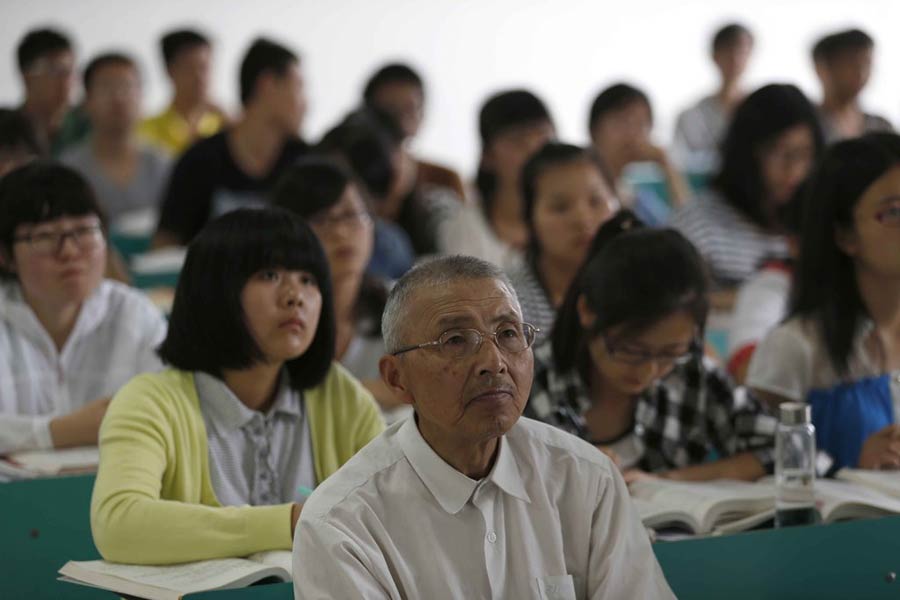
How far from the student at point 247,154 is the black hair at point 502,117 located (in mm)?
648

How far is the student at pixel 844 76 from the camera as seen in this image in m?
5.56

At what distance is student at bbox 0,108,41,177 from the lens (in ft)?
12.9

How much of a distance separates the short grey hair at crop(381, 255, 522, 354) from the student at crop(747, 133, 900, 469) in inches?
43.0

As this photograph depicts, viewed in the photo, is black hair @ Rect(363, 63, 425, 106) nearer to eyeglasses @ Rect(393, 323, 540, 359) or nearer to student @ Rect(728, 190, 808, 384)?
student @ Rect(728, 190, 808, 384)

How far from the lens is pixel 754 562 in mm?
1847

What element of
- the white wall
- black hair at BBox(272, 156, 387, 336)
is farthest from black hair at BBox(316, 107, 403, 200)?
the white wall

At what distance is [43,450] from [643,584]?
4.35 ft

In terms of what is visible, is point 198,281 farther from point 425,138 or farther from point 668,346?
point 425,138

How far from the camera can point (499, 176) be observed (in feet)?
14.3

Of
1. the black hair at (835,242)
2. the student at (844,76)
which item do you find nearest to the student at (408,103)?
the student at (844,76)

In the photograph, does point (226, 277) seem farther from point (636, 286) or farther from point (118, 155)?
point (118, 155)

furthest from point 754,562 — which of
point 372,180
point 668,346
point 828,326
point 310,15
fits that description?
point 310,15

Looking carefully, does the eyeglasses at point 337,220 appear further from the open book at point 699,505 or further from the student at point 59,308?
the open book at point 699,505

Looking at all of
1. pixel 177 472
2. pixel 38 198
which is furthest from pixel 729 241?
pixel 177 472
